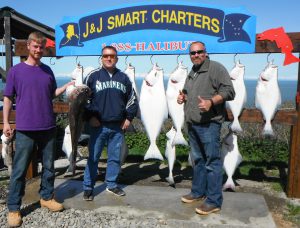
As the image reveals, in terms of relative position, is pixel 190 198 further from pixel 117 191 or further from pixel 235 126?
pixel 235 126

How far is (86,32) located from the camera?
17.5 ft

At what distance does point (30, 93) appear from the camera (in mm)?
3844

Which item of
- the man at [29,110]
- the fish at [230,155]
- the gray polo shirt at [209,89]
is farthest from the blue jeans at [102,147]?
the fish at [230,155]

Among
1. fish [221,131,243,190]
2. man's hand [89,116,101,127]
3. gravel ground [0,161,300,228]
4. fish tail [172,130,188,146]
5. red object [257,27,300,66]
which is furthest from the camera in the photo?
fish [221,131,243,190]

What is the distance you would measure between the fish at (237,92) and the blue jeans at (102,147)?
149cm

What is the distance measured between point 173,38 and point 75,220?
264cm

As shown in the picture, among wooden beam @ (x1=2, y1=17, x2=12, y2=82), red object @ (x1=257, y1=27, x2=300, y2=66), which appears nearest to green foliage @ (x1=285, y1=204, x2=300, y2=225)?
red object @ (x1=257, y1=27, x2=300, y2=66)

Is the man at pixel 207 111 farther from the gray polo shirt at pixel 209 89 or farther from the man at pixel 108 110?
the man at pixel 108 110

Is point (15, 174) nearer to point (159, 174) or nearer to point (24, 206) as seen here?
point (24, 206)

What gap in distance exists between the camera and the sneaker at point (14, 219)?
3.97 metres

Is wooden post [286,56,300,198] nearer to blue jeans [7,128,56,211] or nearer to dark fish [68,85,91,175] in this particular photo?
dark fish [68,85,91,175]

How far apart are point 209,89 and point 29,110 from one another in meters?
1.92

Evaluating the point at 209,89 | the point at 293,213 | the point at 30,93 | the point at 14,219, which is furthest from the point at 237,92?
the point at 14,219

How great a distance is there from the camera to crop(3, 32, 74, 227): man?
3.82 metres
